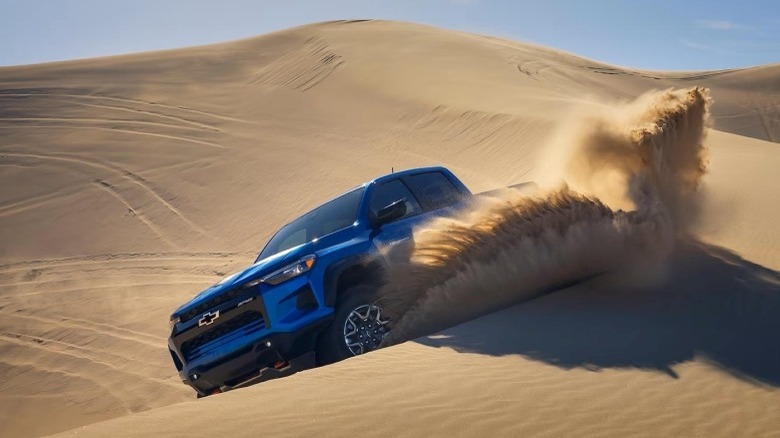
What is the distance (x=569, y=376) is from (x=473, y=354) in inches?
29.2

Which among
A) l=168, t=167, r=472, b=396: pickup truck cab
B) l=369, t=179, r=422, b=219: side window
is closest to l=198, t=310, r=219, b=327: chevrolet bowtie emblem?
l=168, t=167, r=472, b=396: pickup truck cab

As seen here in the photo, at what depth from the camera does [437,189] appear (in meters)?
7.75

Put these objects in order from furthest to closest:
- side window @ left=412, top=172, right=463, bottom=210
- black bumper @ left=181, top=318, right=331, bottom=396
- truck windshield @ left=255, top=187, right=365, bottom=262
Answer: side window @ left=412, top=172, right=463, bottom=210, truck windshield @ left=255, top=187, right=365, bottom=262, black bumper @ left=181, top=318, right=331, bottom=396

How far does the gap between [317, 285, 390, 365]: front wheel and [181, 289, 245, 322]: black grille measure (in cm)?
74

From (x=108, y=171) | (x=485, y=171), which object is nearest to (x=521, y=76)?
(x=485, y=171)

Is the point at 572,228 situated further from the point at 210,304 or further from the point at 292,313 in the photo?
the point at 210,304

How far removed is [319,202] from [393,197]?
13.7 meters

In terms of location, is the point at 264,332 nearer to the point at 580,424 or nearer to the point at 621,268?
the point at 580,424

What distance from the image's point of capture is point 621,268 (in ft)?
25.5

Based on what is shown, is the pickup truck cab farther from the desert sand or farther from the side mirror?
the desert sand

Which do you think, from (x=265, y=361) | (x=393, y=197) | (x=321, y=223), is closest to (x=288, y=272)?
(x=265, y=361)

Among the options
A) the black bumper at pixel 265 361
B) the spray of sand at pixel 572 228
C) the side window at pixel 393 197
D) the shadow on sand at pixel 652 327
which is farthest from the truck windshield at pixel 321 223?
the shadow on sand at pixel 652 327

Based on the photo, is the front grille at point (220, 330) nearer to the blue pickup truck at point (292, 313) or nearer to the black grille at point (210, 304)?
the blue pickup truck at point (292, 313)

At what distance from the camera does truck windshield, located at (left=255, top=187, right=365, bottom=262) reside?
6.92 metres
